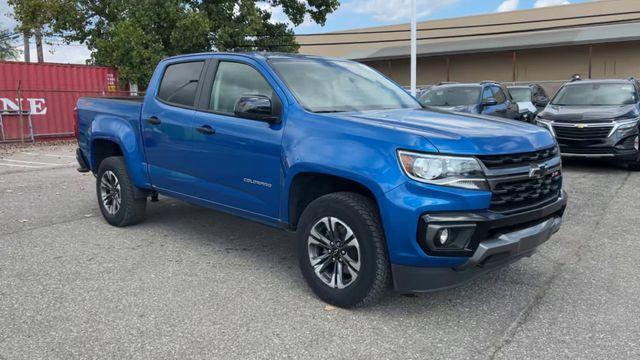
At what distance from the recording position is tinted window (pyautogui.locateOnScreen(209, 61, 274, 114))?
4434 millimetres

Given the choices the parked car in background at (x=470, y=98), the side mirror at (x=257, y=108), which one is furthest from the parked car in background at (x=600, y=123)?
the side mirror at (x=257, y=108)

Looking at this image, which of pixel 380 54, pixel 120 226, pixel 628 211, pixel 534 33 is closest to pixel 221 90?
pixel 120 226

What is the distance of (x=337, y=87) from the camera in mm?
4543

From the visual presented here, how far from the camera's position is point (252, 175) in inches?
167

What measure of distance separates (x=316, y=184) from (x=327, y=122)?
529mm

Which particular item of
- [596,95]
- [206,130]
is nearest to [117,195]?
[206,130]

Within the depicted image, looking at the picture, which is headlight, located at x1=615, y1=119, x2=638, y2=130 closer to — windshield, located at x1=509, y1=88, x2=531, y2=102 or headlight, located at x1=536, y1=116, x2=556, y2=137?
headlight, located at x1=536, y1=116, x2=556, y2=137

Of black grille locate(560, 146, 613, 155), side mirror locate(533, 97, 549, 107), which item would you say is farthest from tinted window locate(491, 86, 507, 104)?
side mirror locate(533, 97, 549, 107)

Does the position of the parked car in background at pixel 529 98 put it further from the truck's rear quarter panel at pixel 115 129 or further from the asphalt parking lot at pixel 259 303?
the truck's rear quarter panel at pixel 115 129

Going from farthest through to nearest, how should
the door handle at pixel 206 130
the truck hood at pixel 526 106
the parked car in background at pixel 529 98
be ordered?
the parked car in background at pixel 529 98, the truck hood at pixel 526 106, the door handle at pixel 206 130

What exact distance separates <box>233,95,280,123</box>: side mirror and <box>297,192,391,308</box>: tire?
0.79m

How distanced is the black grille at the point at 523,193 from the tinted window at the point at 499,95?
8.29 metres

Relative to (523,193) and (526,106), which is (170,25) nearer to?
(526,106)

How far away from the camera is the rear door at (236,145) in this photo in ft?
13.5
